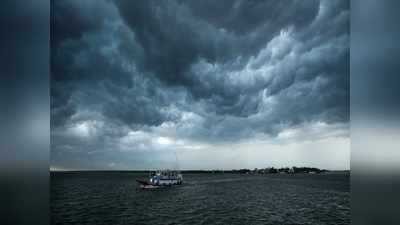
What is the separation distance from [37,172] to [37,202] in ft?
0.50

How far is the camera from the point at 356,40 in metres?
1.45

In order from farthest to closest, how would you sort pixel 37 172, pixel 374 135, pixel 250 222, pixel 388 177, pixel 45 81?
pixel 250 222
pixel 45 81
pixel 37 172
pixel 374 135
pixel 388 177

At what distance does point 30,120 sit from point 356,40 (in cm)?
166

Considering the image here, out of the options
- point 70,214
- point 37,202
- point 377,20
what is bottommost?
point 70,214

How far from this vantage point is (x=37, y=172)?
1.35 m

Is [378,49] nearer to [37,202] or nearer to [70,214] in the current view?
[37,202]

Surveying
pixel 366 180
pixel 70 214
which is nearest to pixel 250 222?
pixel 70 214

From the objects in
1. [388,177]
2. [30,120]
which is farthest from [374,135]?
[30,120]

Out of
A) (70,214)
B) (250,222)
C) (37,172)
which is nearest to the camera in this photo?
(37,172)

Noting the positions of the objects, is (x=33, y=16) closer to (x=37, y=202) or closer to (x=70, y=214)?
(x=37, y=202)

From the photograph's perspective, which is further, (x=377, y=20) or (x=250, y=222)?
(x=250, y=222)

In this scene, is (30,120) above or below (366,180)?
above

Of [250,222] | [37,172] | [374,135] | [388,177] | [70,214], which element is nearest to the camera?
[388,177]

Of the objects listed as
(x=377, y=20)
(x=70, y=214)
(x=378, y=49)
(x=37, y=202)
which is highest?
(x=377, y=20)
